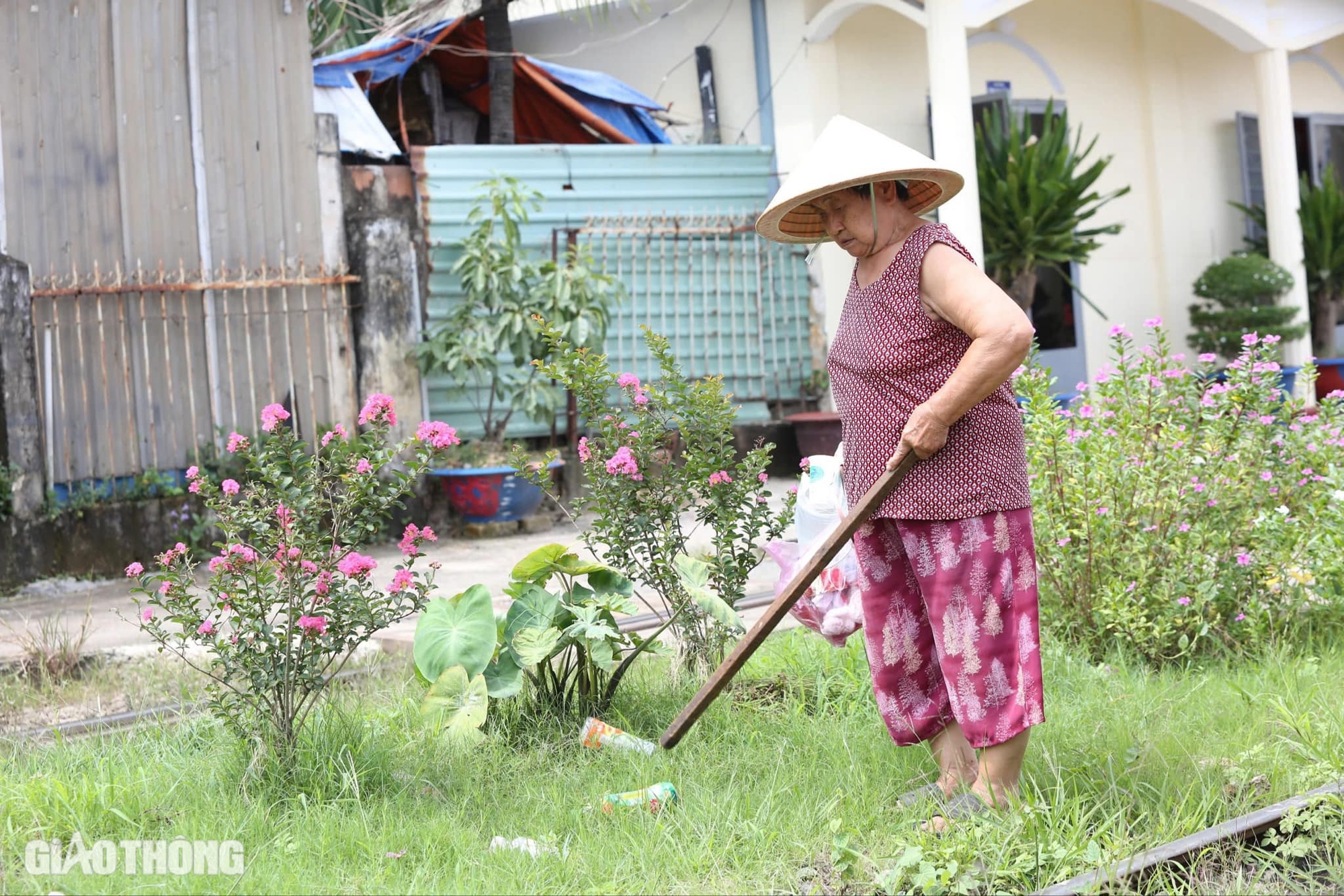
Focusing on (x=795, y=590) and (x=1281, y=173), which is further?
(x=1281, y=173)

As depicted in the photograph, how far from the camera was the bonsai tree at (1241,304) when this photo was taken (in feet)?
33.5

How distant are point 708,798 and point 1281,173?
9.41 m

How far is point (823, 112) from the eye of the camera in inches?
393

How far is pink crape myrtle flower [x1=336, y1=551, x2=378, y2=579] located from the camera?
3328 mm

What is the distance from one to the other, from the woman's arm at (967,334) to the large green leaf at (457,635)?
130 cm

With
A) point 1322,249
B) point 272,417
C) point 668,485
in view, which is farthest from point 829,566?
point 1322,249

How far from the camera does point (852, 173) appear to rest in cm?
302

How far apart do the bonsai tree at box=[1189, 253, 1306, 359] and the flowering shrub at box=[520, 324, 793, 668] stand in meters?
7.44

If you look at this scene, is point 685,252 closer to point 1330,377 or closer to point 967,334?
point 1330,377

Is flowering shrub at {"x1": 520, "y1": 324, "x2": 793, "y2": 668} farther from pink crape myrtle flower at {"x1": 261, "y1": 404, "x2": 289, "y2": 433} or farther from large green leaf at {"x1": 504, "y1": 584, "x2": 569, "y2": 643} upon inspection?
pink crape myrtle flower at {"x1": 261, "y1": 404, "x2": 289, "y2": 433}

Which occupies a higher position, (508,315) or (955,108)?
(955,108)

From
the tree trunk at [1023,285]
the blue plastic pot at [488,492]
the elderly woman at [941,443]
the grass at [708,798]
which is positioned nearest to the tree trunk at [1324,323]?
the tree trunk at [1023,285]

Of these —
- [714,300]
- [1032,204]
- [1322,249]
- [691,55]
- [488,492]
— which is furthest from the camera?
[691,55]

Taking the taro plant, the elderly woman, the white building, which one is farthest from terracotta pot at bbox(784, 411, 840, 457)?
the elderly woman
